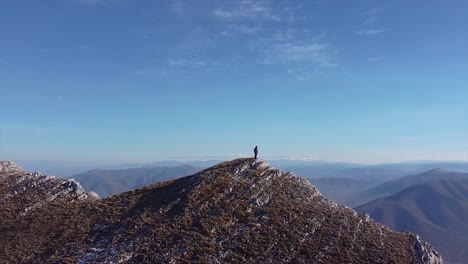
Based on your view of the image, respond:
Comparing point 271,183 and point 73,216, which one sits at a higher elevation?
point 271,183

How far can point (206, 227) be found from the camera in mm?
33906

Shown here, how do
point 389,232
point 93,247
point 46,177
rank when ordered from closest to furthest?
point 93,247, point 389,232, point 46,177

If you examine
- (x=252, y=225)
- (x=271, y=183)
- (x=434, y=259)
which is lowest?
(x=434, y=259)

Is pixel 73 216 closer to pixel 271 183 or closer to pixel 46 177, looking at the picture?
pixel 46 177

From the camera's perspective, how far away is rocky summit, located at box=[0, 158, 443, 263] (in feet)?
102

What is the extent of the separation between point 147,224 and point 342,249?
19.3 meters

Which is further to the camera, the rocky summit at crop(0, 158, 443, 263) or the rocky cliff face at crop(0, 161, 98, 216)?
the rocky cliff face at crop(0, 161, 98, 216)

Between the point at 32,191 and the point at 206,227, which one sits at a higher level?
the point at 32,191

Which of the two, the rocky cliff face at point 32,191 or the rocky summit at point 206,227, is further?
the rocky cliff face at point 32,191

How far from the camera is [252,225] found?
34719 mm

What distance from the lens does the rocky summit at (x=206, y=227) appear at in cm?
3102

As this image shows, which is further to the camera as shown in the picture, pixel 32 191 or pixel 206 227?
pixel 32 191

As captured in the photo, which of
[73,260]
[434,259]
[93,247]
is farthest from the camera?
[434,259]

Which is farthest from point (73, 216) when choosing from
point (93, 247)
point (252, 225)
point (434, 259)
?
point (434, 259)
